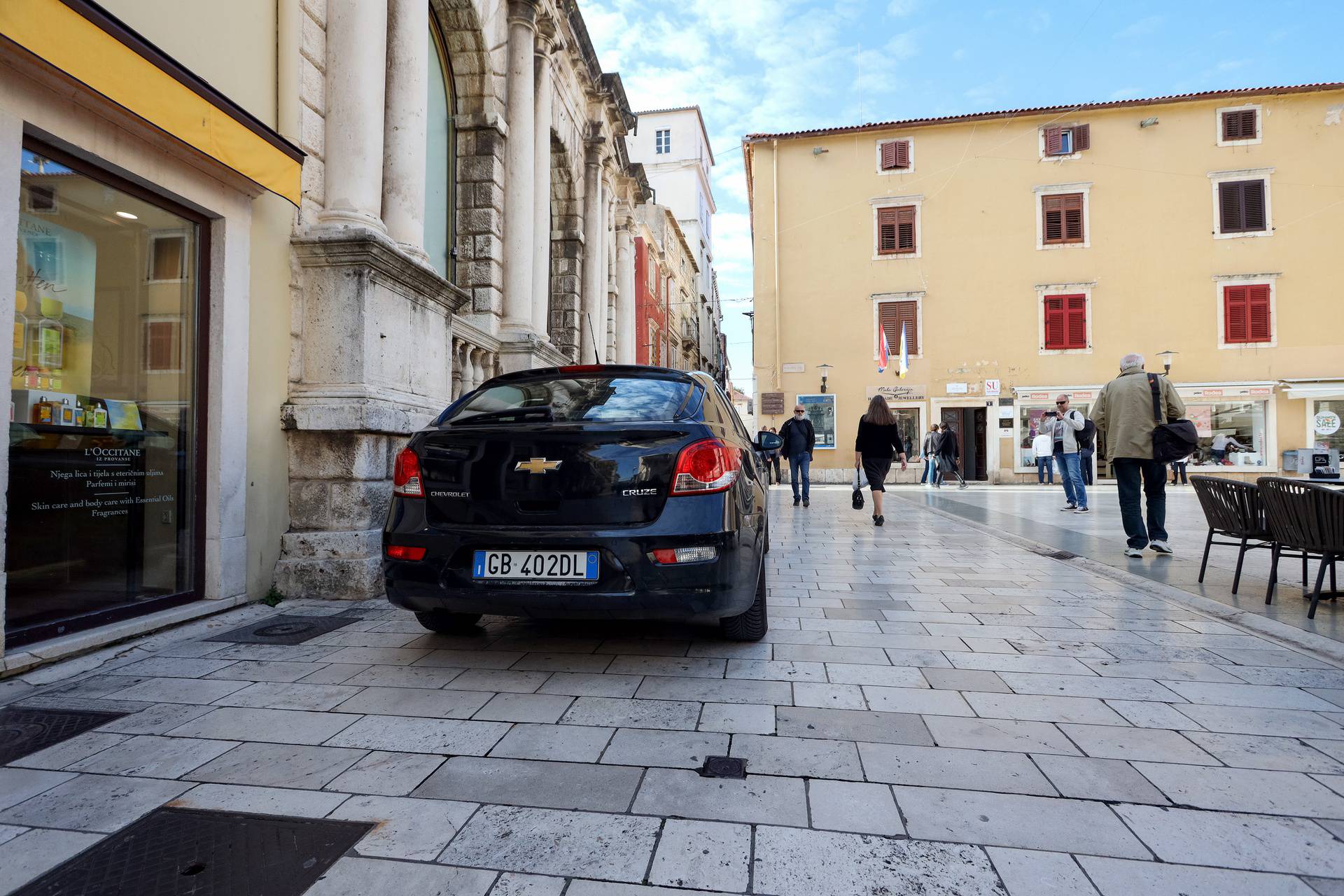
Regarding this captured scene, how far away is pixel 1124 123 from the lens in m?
24.6

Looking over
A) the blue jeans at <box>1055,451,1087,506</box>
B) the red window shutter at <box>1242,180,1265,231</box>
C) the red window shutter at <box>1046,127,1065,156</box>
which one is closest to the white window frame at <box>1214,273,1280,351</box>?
the red window shutter at <box>1242,180,1265,231</box>

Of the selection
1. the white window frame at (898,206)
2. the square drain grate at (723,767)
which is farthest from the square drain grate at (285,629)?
the white window frame at (898,206)

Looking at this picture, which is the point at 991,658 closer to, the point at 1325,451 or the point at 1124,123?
the point at 1325,451

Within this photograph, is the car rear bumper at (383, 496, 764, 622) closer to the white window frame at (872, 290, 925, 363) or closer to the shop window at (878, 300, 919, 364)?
the white window frame at (872, 290, 925, 363)

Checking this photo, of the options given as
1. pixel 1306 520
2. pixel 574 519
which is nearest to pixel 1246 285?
pixel 1306 520

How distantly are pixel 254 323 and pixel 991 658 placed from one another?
5074mm

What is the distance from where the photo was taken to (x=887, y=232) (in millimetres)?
25672

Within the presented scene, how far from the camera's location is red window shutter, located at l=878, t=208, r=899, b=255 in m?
25.6

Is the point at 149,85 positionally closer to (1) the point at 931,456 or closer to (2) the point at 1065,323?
(1) the point at 931,456

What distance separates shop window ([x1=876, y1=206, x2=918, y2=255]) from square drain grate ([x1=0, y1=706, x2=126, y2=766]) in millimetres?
25950

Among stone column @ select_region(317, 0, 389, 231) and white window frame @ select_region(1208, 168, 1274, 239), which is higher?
white window frame @ select_region(1208, 168, 1274, 239)

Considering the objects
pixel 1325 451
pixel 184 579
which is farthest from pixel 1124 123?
pixel 184 579

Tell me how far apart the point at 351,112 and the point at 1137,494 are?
760cm

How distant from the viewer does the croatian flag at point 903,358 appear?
945 inches
